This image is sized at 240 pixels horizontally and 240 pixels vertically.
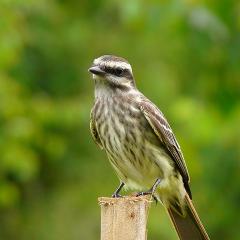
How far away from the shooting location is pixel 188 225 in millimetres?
7305

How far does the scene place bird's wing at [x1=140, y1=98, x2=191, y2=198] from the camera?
24.5 feet

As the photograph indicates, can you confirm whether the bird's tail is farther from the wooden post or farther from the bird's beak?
the wooden post

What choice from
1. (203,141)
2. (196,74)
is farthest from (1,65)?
(196,74)

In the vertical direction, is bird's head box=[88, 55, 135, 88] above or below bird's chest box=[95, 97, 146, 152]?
above

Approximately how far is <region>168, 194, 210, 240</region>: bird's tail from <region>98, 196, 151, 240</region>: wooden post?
1.18 metres

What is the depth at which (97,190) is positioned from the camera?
1344 centimetres

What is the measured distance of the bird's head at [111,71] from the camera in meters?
7.25

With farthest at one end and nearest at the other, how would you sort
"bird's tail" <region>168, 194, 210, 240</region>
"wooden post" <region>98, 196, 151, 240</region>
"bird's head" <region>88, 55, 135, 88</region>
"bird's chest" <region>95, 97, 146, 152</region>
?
"bird's chest" <region>95, 97, 146, 152</region>, "bird's head" <region>88, 55, 135, 88</region>, "bird's tail" <region>168, 194, 210, 240</region>, "wooden post" <region>98, 196, 151, 240</region>

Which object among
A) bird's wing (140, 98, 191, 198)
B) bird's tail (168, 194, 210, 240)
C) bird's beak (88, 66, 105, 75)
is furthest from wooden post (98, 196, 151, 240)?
bird's wing (140, 98, 191, 198)

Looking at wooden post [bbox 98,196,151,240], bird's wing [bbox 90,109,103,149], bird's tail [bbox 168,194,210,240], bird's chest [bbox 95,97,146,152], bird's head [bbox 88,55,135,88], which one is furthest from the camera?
bird's wing [bbox 90,109,103,149]

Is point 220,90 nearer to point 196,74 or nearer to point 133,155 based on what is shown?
point 196,74

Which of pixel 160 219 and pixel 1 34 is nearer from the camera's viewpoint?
pixel 1 34

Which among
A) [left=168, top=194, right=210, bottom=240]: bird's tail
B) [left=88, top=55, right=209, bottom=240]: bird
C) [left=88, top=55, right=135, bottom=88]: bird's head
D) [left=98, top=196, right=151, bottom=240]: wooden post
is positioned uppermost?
[left=88, top=55, right=135, bottom=88]: bird's head

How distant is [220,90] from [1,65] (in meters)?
2.22
